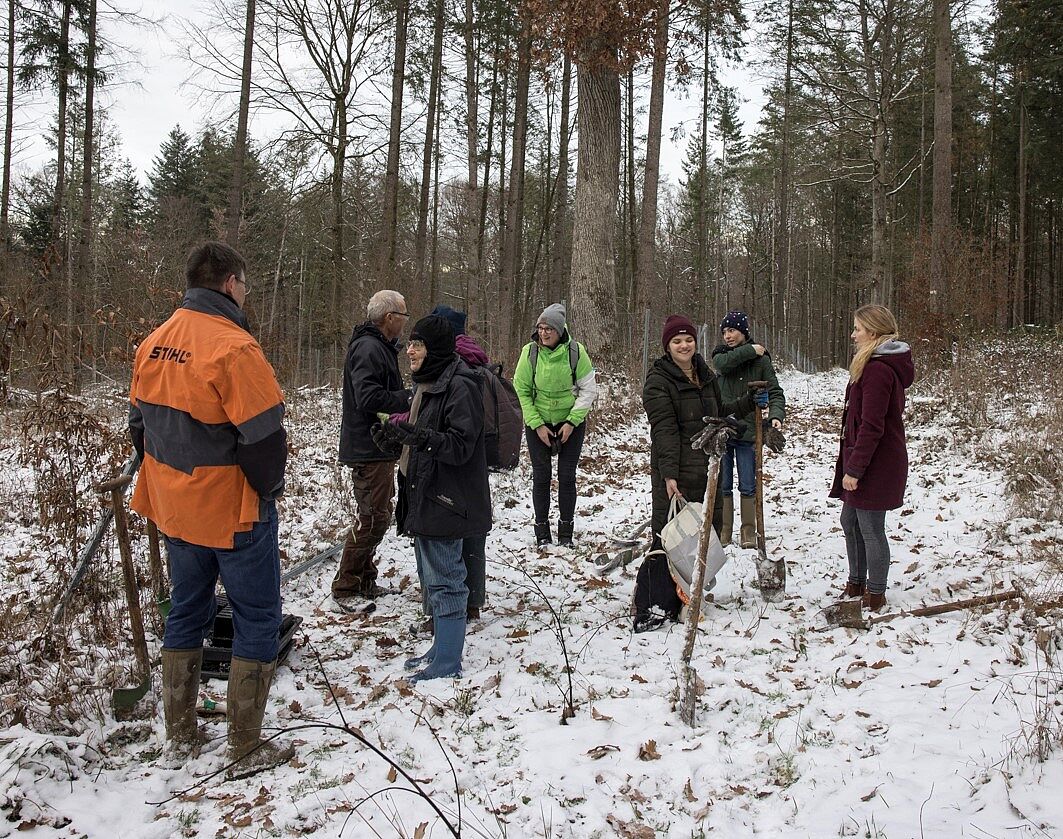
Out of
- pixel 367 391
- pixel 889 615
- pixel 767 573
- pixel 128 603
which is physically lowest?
pixel 889 615

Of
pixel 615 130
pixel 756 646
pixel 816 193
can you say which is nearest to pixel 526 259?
pixel 816 193

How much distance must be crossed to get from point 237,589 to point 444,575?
3.89 ft

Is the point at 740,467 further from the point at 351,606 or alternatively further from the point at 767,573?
the point at 351,606

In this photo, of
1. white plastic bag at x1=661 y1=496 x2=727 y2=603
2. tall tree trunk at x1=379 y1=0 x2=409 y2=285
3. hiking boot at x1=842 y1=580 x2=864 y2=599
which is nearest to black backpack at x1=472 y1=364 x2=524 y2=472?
white plastic bag at x1=661 y1=496 x2=727 y2=603

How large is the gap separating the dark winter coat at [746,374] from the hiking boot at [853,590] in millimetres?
1398

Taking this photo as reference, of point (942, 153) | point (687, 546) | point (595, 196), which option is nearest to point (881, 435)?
point (687, 546)

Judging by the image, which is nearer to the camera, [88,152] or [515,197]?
[88,152]

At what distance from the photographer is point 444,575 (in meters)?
3.88

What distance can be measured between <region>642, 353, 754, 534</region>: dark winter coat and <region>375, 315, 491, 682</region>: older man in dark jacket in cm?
126

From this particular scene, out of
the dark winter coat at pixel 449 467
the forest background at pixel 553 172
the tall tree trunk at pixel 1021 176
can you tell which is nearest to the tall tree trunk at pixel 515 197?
the forest background at pixel 553 172

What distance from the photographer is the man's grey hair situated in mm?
4668

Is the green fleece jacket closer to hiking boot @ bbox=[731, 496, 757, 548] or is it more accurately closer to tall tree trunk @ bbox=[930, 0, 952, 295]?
hiking boot @ bbox=[731, 496, 757, 548]

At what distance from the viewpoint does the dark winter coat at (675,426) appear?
4.61m

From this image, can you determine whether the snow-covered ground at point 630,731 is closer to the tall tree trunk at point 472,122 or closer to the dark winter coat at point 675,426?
the dark winter coat at point 675,426
